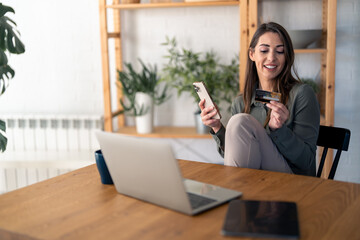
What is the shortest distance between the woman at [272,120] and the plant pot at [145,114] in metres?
1.04

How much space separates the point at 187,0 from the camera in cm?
306

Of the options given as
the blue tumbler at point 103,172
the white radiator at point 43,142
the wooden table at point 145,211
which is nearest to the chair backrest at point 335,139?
the wooden table at point 145,211

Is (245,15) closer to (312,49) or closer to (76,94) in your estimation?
(312,49)

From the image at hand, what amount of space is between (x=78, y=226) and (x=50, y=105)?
2832mm

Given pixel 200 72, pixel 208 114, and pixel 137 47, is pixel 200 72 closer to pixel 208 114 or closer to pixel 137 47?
pixel 137 47

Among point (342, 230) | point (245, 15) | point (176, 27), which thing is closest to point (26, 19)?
point (176, 27)

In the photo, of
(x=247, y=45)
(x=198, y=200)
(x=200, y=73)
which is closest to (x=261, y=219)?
Answer: (x=198, y=200)

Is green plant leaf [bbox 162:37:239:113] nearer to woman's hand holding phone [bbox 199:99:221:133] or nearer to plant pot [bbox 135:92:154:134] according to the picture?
plant pot [bbox 135:92:154:134]

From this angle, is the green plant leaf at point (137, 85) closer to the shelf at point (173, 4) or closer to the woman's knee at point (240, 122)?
the shelf at point (173, 4)

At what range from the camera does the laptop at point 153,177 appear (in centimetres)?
110

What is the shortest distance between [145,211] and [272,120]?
90cm

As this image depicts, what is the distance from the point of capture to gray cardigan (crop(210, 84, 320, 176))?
1927mm

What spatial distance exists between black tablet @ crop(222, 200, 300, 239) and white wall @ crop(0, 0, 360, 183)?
7.64 ft

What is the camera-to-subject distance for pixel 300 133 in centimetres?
203
